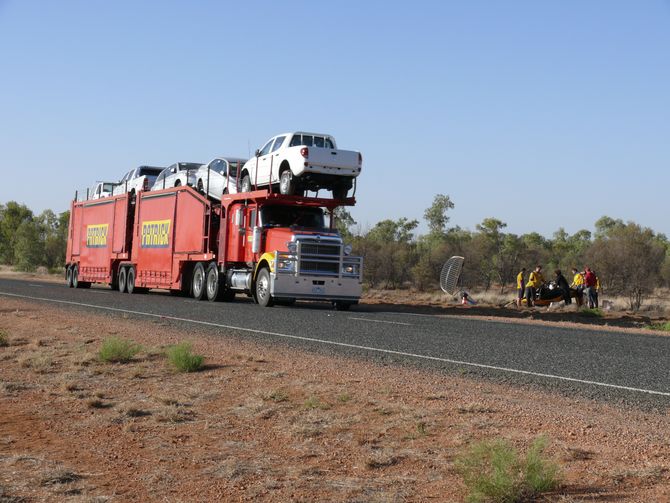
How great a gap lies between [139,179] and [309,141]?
37.8 feet

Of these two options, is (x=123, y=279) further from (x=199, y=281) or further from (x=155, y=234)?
(x=199, y=281)

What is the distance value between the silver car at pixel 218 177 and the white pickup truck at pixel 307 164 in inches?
70.0

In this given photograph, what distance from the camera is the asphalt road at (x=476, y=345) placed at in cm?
1052

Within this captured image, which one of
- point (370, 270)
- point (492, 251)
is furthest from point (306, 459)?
point (492, 251)

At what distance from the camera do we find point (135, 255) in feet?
107

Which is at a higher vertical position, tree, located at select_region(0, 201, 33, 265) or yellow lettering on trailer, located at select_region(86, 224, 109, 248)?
tree, located at select_region(0, 201, 33, 265)

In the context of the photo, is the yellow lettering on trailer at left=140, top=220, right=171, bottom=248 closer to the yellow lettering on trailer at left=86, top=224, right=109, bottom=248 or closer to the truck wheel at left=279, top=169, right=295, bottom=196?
the yellow lettering on trailer at left=86, top=224, right=109, bottom=248

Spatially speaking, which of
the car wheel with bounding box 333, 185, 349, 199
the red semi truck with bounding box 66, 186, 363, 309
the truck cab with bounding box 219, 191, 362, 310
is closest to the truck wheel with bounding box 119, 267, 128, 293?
the red semi truck with bounding box 66, 186, 363, 309

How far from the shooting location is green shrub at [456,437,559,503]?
214 inches

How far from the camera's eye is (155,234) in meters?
30.9

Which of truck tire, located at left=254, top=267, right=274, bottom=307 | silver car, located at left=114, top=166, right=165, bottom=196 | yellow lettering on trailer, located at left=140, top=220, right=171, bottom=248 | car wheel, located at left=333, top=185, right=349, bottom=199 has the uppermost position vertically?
silver car, located at left=114, top=166, right=165, bottom=196

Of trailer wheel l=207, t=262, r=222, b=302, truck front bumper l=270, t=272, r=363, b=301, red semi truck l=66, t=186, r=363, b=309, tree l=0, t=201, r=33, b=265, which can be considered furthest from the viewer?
tree l=0, t=201, r=33, b=265

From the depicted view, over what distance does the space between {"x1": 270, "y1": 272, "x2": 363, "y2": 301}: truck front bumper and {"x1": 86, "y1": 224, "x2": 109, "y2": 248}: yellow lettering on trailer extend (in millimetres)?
13328

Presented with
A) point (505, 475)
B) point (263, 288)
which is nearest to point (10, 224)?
point (263, 288)
